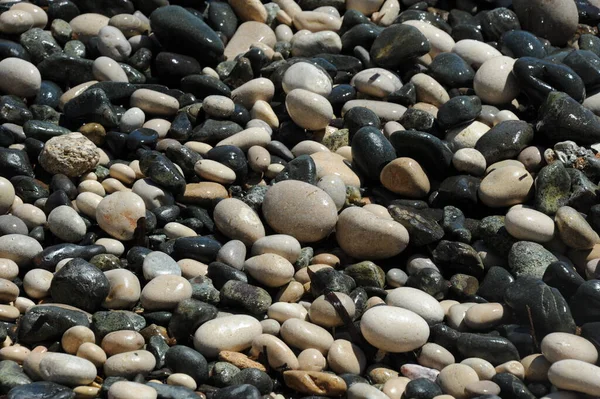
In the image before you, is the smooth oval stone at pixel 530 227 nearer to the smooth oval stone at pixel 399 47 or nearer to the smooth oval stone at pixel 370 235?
the smooth oval stone at pixel 370 235

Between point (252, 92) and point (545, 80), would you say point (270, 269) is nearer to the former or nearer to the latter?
point (252, 92)

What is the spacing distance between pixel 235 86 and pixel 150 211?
5.01 ft

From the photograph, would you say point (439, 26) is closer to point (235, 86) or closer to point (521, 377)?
point (235, 86)

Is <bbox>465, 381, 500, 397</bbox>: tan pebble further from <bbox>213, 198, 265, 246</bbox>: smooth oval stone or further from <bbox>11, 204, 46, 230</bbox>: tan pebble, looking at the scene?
<bbox>11, 204, 46, 230</bbox>: tan pebble

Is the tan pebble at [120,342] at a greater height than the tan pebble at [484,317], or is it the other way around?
the tan pebble at [484,317]

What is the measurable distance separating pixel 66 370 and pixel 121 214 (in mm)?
1277

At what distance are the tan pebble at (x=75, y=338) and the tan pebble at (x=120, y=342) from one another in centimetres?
8

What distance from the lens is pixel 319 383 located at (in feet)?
12.9

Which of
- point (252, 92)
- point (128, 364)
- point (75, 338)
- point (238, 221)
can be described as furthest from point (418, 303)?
point (252, 92)

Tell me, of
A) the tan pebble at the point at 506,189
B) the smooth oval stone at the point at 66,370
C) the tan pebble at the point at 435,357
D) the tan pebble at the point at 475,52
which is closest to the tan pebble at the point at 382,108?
the tan pebble at the point at 475,52

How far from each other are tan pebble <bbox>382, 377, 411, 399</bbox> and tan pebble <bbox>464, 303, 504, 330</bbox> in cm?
51

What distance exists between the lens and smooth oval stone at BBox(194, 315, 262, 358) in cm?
414

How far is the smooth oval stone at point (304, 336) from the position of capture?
4180mm

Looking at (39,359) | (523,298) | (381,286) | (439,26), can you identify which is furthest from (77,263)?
(439,26)
